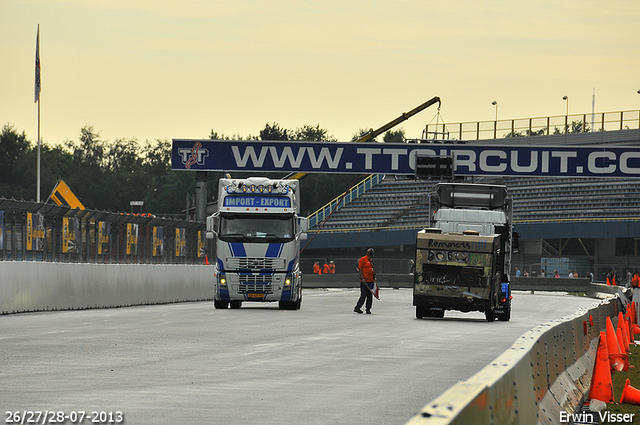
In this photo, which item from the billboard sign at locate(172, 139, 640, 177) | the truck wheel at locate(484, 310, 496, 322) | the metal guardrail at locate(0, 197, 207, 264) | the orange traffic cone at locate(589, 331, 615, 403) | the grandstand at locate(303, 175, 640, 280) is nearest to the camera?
the orange traffic cone at locate(589, 331, 615, 403)

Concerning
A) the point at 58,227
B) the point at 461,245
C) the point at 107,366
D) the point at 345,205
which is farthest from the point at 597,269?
the point at 107,366

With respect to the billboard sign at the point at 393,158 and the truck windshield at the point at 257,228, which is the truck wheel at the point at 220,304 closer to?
the truck windshield at the point at 257,228

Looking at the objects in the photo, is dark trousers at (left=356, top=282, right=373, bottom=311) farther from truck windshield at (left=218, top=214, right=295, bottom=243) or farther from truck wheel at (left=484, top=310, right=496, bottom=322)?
truck wheel at (left=484, top=310, right=496, bottom=322)

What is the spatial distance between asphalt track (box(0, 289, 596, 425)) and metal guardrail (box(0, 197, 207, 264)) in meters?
2.28

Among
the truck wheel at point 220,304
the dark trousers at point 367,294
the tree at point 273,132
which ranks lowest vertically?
the truck wheel at point 220,304

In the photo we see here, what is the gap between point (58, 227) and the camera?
82.2 feet

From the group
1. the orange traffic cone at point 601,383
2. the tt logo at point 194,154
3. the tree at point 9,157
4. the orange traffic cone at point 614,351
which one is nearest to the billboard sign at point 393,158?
the tt logo at point 194,154

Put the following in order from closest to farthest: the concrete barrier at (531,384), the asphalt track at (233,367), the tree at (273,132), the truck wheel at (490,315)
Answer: the concrete barrier at (531,384) < the asphalt track at (233,367) < the truck wheel at (490,315) < the tree at (273,132)

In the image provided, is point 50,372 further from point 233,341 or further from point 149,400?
point 233,341

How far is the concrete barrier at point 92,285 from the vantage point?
22.4 metres

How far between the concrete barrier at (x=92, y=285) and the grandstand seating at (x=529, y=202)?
123 feet

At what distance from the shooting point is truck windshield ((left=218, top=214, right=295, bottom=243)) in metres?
27.0

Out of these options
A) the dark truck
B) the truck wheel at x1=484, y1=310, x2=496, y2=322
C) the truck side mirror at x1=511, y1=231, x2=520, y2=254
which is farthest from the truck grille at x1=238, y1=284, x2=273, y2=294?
the truck side mirror at x1=511, y1=231, x2=520, y2=254

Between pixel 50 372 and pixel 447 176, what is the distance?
32035mm
